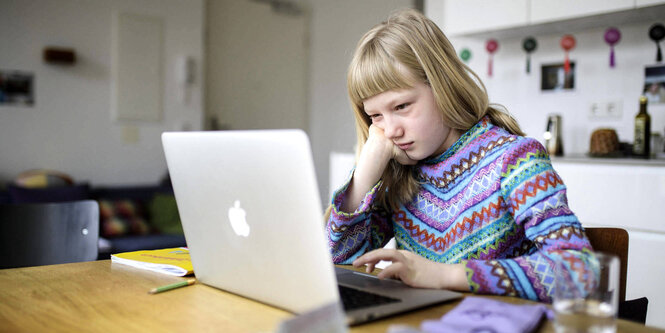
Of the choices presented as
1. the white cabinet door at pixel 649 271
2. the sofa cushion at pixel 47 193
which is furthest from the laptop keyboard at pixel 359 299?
the sofa cushion at pixel 47 193

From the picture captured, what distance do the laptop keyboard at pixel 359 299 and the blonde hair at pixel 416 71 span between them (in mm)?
431

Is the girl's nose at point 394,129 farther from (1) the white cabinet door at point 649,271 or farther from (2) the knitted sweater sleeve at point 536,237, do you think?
(1) the white cabinet door at point 649,271

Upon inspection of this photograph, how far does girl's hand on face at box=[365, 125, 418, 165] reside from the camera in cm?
117

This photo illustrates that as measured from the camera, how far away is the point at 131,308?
816 millimetres

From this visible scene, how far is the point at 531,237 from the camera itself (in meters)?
0.96

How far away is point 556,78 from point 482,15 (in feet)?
1.79

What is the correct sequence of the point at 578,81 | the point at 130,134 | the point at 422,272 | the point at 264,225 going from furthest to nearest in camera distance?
the point at 130,134 < the point at 578,81 < the point at 422,272 < the point at 264,225

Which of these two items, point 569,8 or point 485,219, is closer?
point 485,219

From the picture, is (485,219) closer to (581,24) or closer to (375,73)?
(375,73)

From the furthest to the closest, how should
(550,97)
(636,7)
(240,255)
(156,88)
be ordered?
(156,88) < (550,97) < (636,7) < (240,255)

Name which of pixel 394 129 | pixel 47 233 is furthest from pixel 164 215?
pixel 394 129

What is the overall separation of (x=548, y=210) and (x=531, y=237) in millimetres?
57

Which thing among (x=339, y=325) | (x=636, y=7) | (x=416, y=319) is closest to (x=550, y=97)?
(x=636, y=7)

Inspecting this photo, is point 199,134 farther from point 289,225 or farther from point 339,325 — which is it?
point 339,325
